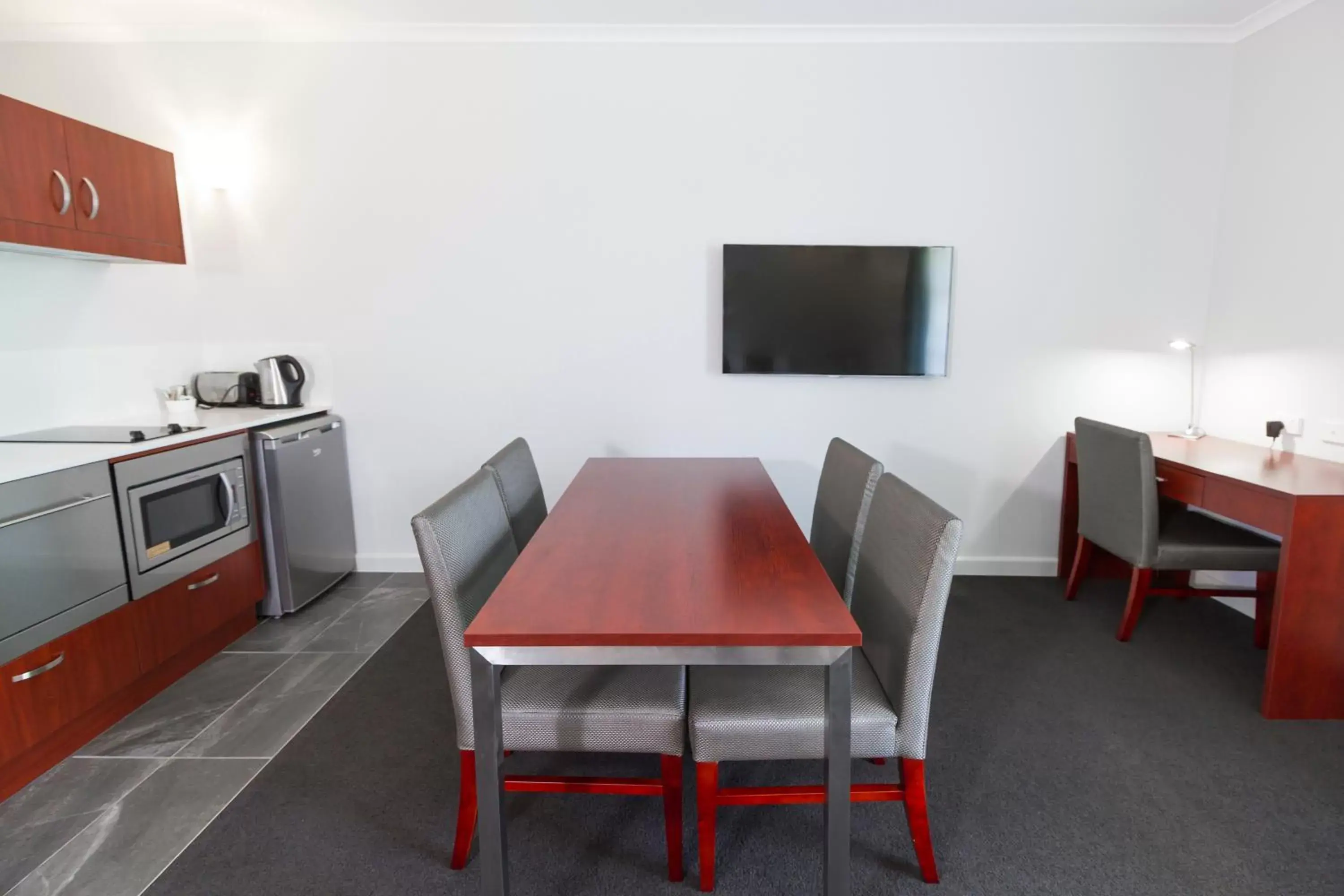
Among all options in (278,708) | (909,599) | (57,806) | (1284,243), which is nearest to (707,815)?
(909,599)

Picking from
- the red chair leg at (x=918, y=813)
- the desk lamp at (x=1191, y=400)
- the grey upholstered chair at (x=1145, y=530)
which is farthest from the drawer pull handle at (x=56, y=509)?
the desk lamp at (x=1191, y=400)

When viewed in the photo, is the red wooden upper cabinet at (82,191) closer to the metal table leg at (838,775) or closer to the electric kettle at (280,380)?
the electric kettle at (280,380)

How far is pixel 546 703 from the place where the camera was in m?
1.55

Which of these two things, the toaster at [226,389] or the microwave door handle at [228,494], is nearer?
the microwave door handle at [228,494]

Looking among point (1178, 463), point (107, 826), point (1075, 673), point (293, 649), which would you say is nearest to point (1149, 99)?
point (1178, 463)

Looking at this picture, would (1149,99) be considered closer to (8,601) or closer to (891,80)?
(891,80)

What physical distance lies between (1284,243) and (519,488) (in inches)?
126

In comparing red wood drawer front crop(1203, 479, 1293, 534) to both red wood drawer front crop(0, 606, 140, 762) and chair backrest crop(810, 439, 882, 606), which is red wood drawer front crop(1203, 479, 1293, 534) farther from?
red wood drawer front crop(0, 606, 140, 762)

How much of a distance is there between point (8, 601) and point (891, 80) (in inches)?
144

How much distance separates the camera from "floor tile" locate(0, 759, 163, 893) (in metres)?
1.70

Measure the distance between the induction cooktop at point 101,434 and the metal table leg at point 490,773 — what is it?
185cm

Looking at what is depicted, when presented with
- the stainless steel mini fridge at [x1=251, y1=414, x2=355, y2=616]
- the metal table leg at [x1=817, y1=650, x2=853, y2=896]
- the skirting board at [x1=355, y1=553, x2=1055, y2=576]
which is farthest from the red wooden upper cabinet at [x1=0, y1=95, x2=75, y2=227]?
the metal table leg at [x1=817, y1=650, x2=853, y2=896]

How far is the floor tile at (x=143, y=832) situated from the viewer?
63.7 inches

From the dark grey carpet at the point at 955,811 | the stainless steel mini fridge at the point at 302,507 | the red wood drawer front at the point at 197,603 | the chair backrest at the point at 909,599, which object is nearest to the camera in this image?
the chair backrest at the point at 909,599
